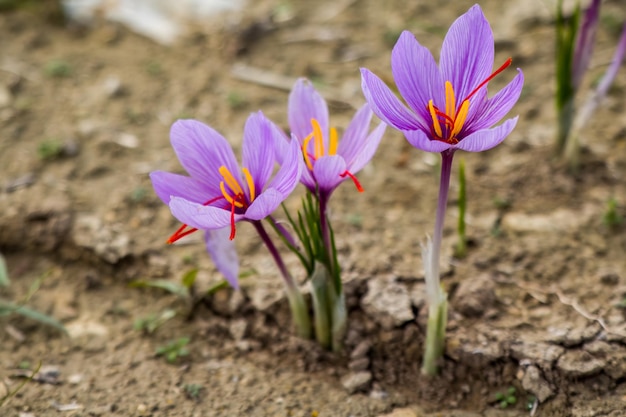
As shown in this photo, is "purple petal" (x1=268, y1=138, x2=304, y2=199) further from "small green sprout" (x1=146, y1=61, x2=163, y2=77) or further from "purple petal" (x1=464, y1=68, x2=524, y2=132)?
"small green sprout" (x1=146, y1=61, x2=163, y2=77)

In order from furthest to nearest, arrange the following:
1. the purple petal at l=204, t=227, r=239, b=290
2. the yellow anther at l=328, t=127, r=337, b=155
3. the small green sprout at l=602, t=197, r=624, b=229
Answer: the small green sprout at l=602, t=197, r=624, b=229 → the purple petal at l=204, t=227, r=239, b=290 → the yellow anther at l=328, t=127, r=337, b=155

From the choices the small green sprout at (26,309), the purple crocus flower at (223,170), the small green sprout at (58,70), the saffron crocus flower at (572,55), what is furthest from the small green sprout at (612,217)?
the small green sprout at (58,70)

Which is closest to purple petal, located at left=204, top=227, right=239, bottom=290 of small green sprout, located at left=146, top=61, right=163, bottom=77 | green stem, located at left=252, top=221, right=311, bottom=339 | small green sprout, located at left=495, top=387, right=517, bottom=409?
green stem, located at left=252, top=221, right=311, bottom=339

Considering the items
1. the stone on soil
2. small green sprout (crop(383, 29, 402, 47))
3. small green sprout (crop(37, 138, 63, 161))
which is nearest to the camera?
the stone on soil

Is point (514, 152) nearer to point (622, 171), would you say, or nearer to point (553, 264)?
point (622, 171)

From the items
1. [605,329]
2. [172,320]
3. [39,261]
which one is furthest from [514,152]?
[39,261]

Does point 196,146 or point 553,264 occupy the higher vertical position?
point 196,146

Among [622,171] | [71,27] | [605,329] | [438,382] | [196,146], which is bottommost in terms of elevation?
[438,382]

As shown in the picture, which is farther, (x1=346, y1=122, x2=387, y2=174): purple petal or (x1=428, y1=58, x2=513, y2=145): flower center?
(x1=346, y1=122, x2=387, y2=174): purple petal
